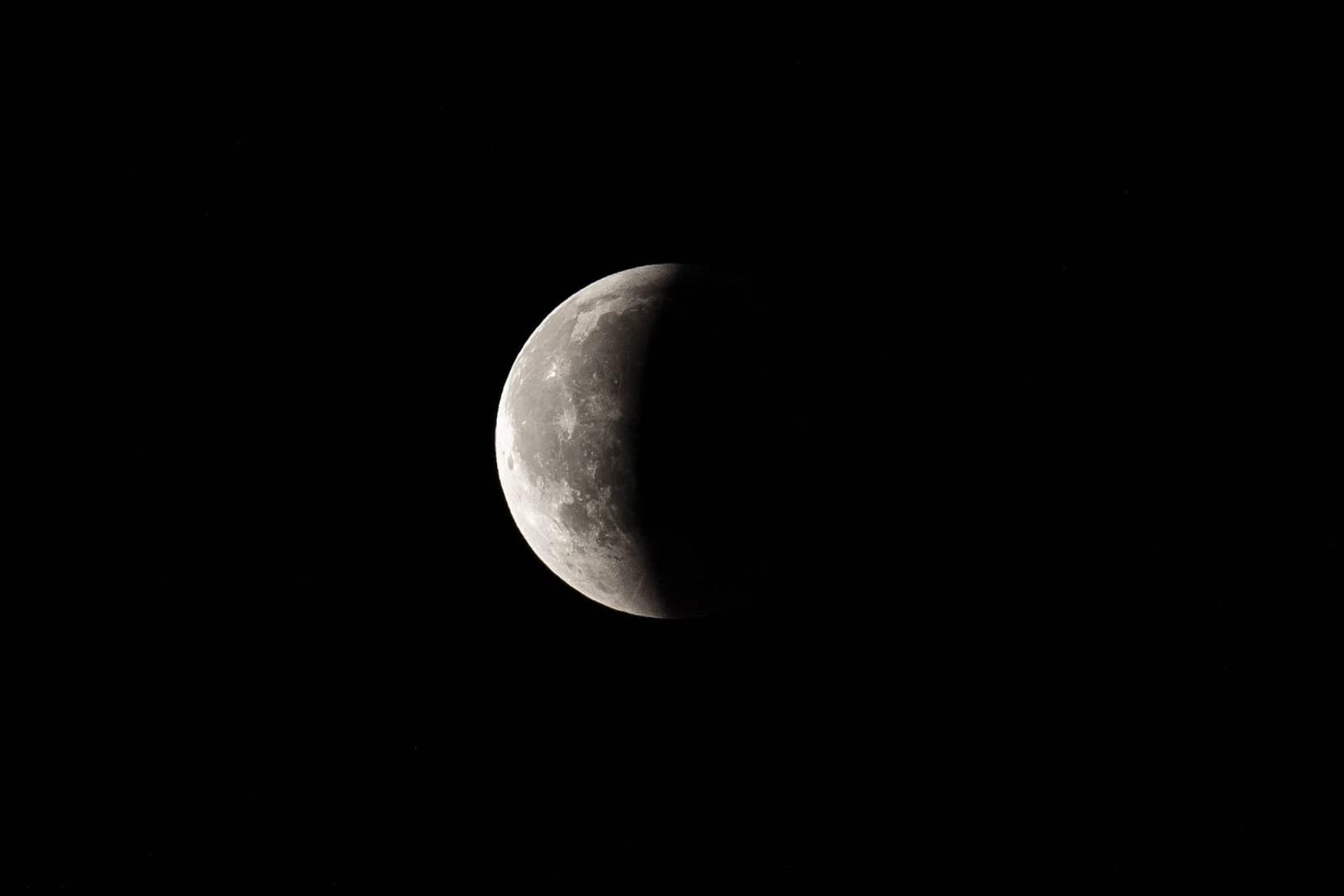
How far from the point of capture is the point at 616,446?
4.24 meters

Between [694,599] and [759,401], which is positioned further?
[694,599]

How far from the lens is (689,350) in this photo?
14.0 ft

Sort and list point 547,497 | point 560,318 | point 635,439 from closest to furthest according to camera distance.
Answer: point 635,439 → point 547,497 → point 560,318

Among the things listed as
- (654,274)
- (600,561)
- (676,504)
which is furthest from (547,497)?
(654,274)

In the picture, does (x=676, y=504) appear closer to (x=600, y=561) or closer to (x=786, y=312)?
(x=600, y=561)

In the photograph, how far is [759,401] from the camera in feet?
14.0

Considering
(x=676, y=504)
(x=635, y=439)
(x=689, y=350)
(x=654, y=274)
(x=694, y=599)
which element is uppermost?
(x=654, y=274)

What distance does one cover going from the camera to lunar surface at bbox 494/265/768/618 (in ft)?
13.8

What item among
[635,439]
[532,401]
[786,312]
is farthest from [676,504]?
[786,312]

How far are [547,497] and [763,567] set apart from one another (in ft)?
3.74

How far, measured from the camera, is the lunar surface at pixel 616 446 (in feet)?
13.8

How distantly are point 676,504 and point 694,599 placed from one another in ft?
2.29

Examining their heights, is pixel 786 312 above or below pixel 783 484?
above

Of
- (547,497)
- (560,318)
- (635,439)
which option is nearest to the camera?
(635,439)
